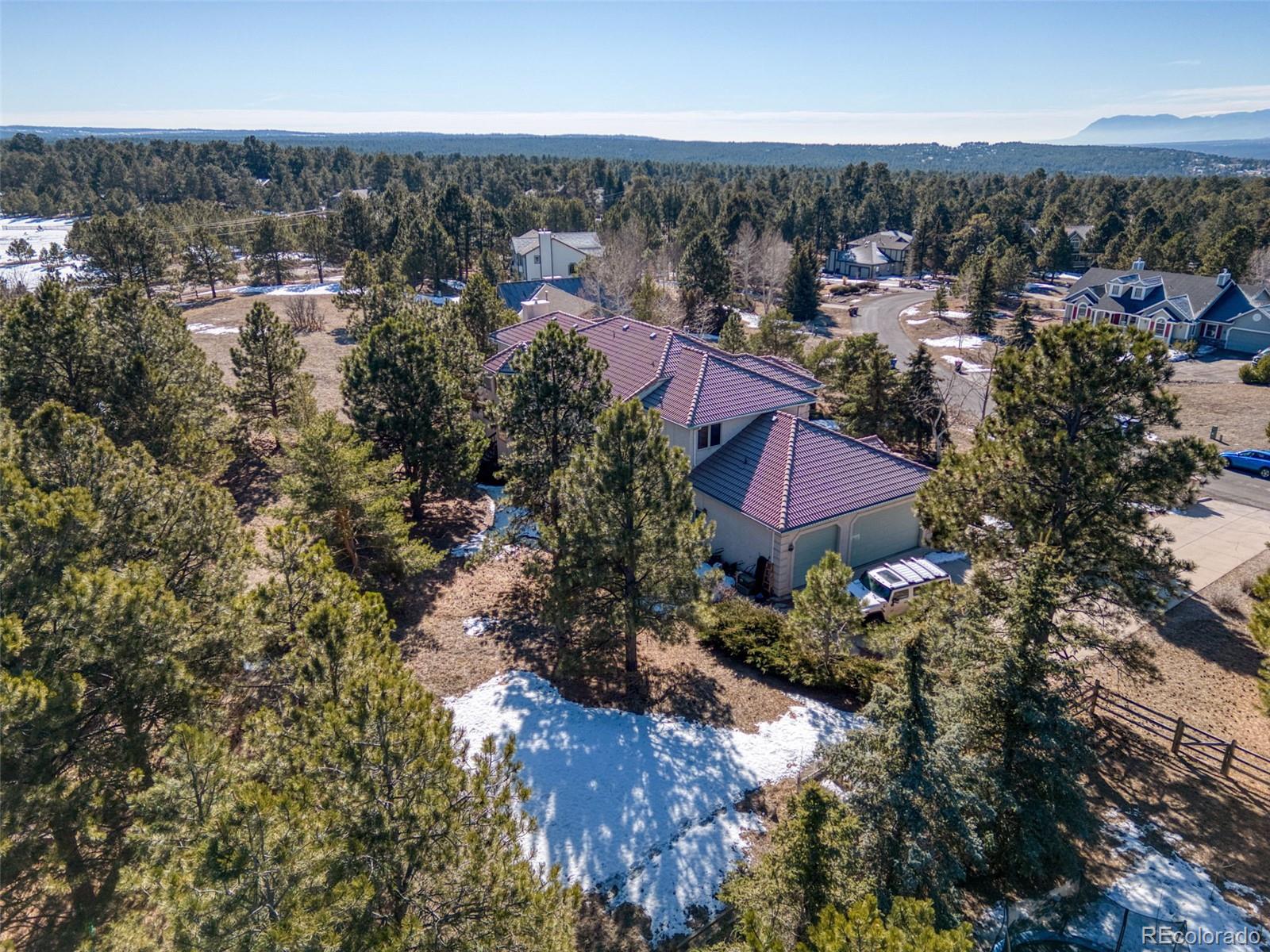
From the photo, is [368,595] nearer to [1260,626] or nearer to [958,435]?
[1260,626]

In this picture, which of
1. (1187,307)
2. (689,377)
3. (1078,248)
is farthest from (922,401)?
(1078,248)

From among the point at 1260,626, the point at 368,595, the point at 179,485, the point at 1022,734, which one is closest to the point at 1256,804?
the point at 1260,626

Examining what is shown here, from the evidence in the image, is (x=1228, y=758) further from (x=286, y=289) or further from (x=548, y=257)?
(x=286, y=289)

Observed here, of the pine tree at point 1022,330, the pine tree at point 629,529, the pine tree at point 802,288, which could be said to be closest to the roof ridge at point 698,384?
the pine tree at point 629,529

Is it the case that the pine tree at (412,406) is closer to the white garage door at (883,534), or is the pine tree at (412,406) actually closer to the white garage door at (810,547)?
the white garage door at (810,547)

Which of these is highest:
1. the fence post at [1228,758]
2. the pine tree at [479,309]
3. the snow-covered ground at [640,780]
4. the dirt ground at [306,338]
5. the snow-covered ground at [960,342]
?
the pine tree at [479,309]

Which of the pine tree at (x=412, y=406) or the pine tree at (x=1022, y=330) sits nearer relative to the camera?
the pine tree at (x=412, y=406)
